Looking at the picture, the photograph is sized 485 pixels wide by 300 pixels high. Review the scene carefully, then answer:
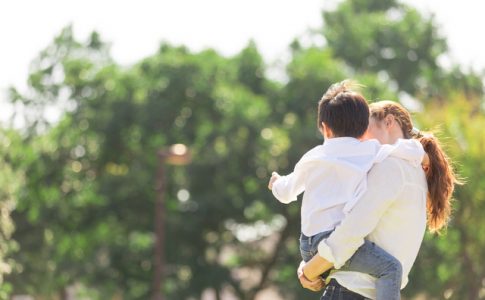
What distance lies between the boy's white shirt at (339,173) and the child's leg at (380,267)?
0.13 meters

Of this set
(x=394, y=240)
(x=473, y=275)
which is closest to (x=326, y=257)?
(x=394, y=240)

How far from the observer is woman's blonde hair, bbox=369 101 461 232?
4.35m

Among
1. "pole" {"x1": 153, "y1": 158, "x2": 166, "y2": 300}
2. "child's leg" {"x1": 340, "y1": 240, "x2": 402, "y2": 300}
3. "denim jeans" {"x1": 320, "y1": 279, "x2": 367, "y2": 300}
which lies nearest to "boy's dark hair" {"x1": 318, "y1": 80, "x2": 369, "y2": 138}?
"child's leg" {"x1": 340, "y1": 240, "x2": 402, "y2": 300}

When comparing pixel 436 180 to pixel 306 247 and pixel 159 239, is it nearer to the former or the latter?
pixel 306 247

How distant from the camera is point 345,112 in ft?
13.8

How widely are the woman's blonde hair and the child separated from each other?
0.51 feet

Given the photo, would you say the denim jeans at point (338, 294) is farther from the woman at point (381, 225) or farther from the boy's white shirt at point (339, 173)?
the boy's white shirt at point (339, 173)

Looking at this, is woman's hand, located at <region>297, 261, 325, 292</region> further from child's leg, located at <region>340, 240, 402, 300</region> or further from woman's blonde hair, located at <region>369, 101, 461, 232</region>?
woman's blonde hair, located at <region>369, 101, 461, 232</region>

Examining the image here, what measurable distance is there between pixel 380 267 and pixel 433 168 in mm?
444

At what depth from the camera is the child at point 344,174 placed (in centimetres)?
413

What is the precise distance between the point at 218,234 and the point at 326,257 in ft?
97.0

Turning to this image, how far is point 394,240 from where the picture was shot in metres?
4.18

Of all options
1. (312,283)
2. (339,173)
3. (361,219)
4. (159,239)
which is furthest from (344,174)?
(159,239)

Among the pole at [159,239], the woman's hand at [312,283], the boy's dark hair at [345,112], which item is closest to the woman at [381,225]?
the woman's hand at [312,283]
